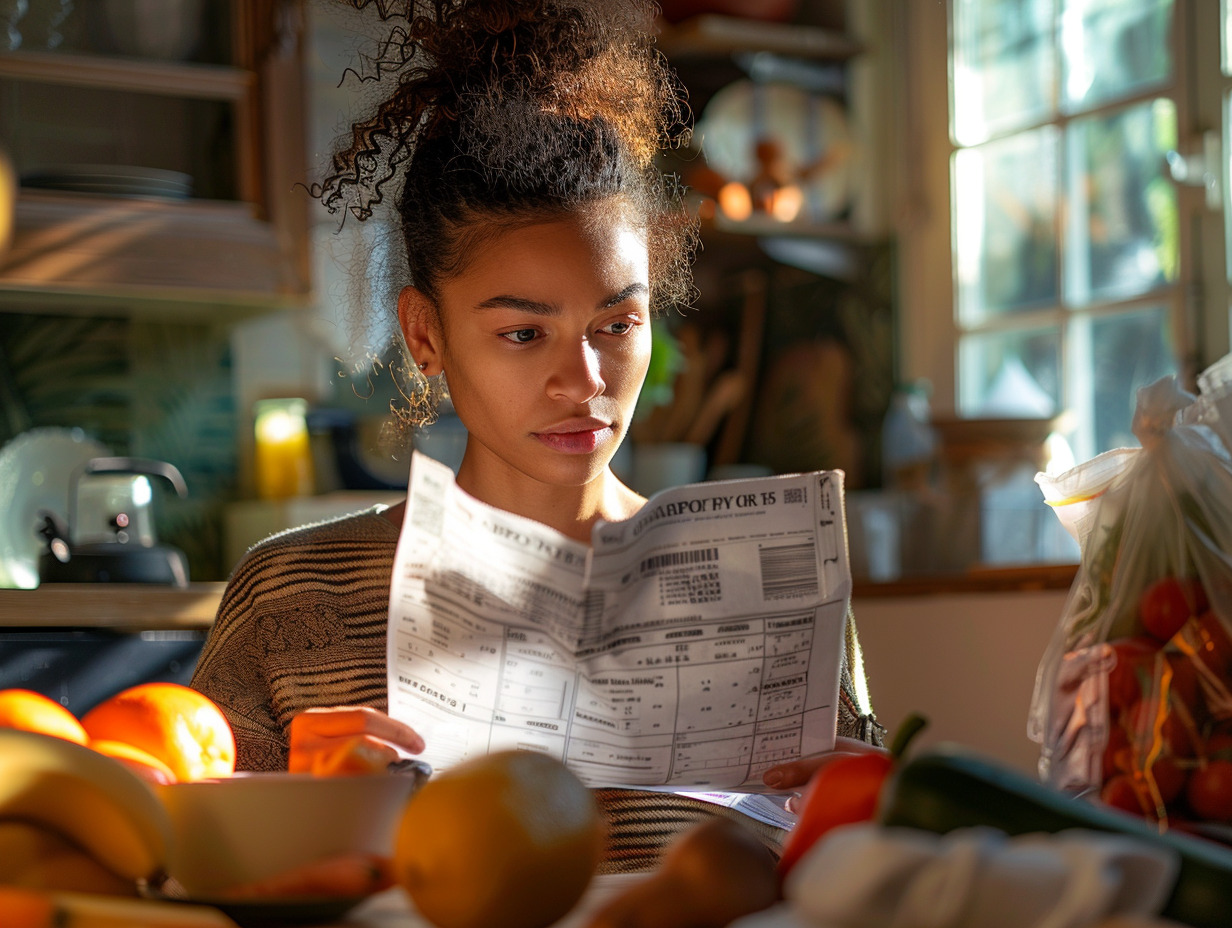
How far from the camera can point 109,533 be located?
2.21 metres

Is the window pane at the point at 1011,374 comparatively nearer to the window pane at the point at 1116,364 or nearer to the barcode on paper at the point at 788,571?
the window pane at the point at 1116,364

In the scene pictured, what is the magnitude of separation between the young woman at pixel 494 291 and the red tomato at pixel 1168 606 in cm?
52

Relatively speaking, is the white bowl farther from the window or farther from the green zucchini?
the window

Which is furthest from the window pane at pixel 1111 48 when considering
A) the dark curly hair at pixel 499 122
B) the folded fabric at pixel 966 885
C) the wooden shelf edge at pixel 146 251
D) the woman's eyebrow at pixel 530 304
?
the folded fabric at pixel 966 885

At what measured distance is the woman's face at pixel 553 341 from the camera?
1132mm

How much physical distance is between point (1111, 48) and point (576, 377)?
1.88 metres

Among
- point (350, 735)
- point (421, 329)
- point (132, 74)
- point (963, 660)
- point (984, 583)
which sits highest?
point (132, 74)

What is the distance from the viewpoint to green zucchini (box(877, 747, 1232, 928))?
43 cm

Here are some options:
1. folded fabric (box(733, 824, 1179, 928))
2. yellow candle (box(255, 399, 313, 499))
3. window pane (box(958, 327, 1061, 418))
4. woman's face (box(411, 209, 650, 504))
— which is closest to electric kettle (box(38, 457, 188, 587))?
yellow candle (box(255, 399, 313, 499))

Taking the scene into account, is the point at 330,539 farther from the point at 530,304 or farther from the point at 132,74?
the point at 132,74

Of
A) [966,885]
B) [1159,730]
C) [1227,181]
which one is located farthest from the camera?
[1227,181]

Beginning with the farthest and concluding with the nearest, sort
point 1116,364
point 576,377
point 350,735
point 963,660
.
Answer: point 1116,364 < point 963,660 < point 576,377 < point 350,735

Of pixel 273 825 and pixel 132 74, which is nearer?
pixel 273 825

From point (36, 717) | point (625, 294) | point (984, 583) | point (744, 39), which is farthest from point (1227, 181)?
point (36, 717)
